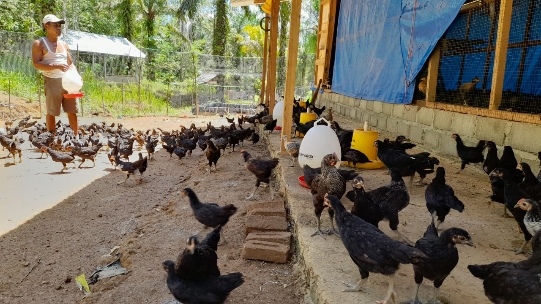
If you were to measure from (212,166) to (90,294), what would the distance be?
4469 mm

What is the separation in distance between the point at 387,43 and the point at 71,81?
22.2 ft

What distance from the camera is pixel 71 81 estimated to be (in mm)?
8031

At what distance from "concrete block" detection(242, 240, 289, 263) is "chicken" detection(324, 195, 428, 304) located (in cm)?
100

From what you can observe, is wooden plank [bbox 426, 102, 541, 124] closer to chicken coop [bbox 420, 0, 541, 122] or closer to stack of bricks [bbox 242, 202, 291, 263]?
chicken coop [bbox 420, 0, 541, 122]

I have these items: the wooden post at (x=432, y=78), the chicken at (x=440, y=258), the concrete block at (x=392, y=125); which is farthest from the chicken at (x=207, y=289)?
the concrete block at (x=392, y=125)

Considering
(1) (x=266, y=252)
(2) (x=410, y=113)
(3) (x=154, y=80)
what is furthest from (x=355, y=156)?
(3) (x=154, y=80)

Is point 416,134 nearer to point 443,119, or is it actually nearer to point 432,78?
point 443,119

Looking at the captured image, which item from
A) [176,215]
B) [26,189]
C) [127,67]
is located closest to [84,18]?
[127,67]

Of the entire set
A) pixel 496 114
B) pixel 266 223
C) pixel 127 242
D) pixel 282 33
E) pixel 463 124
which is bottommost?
pixel 127 242

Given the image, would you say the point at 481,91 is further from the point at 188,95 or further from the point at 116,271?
the point at 188,95

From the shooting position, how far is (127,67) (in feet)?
99.0

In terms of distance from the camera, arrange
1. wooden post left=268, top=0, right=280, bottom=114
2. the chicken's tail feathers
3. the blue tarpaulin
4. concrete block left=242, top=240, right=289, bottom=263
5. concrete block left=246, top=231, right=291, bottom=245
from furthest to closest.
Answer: wooden post left=268, top=0, right=280, bottom=114 → the blue tarpaulin → concrete block left=246, top=231, right=291, bottom=245 → concrete block left=242, top=240, right=289, bottom=263 → the chicken's tail feathers

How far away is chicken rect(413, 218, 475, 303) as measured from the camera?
223 centimetres

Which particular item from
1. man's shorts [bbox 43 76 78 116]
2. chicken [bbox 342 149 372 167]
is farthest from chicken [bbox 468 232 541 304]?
man's shorts [bbox 43 76 78 116]
